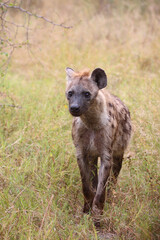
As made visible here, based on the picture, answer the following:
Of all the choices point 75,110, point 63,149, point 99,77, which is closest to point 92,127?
point 75,110

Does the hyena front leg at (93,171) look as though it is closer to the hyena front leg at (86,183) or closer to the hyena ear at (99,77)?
the hyena front leg at (86,183)

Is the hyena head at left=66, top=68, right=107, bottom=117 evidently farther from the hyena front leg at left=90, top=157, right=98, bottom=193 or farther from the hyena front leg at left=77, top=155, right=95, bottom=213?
the hyena front leg at left=90, top=157, right=98, bottom=193

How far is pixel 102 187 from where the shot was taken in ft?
11.2

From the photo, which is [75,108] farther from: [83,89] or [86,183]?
[86,183]

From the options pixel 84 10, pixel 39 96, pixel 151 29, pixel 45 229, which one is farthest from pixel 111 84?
pixel 84 10

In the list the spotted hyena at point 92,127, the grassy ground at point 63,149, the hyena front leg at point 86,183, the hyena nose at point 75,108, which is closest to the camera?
the grassy ground at point 63,149

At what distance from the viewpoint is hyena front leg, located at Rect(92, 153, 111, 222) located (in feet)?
11.1

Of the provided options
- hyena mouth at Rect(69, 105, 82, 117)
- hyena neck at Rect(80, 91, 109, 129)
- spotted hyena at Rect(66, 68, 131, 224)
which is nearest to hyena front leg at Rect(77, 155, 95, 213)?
spotted hyena at Rect(66, 68, 131, 224)

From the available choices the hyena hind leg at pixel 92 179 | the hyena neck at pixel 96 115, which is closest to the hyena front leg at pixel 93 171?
the hyena hind leg at pixel 92 179

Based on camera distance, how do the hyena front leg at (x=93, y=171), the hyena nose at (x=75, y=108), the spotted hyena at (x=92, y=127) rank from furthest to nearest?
the hyena front leg at (x=93, y=171), the spotted hyena at (x=92, y=127), the hyena nose at (x=75, y=108)

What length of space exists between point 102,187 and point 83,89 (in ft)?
2.91

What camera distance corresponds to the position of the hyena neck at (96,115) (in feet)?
11.2

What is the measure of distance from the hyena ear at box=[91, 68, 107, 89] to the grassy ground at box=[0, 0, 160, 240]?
0.73 metres

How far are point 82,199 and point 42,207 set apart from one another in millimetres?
710
